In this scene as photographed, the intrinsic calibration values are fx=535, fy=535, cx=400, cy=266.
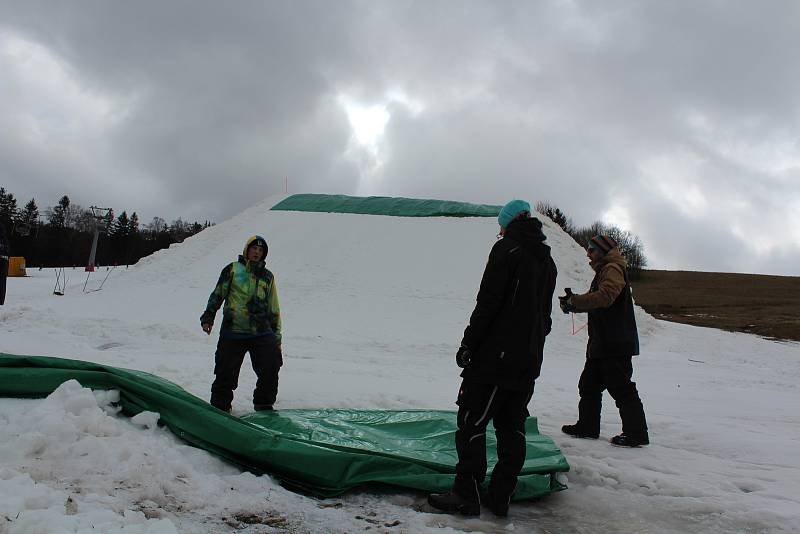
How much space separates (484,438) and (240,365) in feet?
8.82

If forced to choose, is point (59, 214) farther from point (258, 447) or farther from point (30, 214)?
point (258, 447)

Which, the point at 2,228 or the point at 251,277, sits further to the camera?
the point at 2,228

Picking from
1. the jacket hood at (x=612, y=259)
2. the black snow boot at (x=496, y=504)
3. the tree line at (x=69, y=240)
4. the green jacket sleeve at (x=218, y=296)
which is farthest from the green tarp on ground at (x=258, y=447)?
the tree line at (x=69, y=240)

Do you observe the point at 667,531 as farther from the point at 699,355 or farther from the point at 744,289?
the point at 744,289

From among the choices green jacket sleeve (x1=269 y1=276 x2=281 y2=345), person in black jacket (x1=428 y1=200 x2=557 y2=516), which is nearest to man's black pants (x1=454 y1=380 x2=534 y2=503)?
person in black jacket (x1=428 y1=200 x2=557 y2=516)

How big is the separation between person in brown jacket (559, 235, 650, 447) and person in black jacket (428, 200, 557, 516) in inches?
60.2

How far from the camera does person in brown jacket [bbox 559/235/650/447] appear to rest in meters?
4.46

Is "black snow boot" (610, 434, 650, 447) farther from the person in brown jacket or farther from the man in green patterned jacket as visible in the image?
the man in green patterned jacket

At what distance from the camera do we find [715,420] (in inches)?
228

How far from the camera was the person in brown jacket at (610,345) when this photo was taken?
4465mm

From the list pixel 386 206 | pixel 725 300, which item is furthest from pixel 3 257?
pixel 725 300

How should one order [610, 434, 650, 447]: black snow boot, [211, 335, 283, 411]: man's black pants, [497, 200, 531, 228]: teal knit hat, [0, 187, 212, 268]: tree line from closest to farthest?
[497, 200, 531, 228]: teal knit hat < [610, 434, 650, 447]: black snow boot < [211, 335, 283, 411]: man's black pants < [0, 187, 212, 268]: tree line

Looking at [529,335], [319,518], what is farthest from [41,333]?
[529,335]

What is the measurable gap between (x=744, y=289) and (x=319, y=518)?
171 ft
